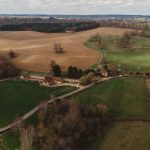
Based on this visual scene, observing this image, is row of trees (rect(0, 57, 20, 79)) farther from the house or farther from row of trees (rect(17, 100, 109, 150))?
row of trees (rect(17, 100, 109, 150))

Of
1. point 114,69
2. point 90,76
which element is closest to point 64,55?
point 114,69

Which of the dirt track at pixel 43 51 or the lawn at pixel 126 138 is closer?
the lawn at pixel 126 138

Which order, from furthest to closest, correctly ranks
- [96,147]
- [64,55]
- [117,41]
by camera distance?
[117,41] < [64,55] < [96,147]

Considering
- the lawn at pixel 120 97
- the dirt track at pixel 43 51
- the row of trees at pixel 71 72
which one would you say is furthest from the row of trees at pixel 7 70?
the lawn at pixel 120 97

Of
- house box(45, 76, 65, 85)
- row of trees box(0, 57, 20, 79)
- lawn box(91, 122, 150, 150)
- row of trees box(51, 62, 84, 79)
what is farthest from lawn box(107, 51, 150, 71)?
lawn box(91, 122, 150, 150)

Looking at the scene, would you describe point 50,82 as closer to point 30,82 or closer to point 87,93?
point 30,82

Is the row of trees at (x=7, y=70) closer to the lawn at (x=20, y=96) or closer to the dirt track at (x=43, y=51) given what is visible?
the lawn at (x=20, y=96)
